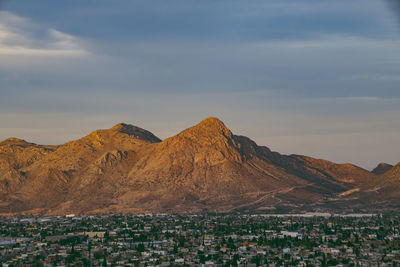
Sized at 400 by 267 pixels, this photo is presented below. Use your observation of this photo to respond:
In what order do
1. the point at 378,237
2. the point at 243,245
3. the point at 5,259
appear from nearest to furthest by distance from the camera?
the point at 5,259 → the point at 243,245 → the point at 378,237

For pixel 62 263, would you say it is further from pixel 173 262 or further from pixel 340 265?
pixel 340 265

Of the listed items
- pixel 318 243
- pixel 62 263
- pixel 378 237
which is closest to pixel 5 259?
pixel 62 263

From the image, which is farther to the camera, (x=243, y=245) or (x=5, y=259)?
(x=243, y=245)

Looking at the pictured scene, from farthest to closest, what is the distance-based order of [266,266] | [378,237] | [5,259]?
1. [378,237]
2. [5,259]
3. [266,266]

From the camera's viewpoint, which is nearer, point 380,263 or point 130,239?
point 380,263

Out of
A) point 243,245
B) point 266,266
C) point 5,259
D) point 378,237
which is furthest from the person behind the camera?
point 378,237

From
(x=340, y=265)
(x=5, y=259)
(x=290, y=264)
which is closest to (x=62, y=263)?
(x=5, y=259)

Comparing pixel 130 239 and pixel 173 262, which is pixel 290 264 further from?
pixel 130 239

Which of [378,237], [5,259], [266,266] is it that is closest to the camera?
[266,266]

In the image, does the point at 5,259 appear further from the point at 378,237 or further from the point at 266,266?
the point at 378,237
